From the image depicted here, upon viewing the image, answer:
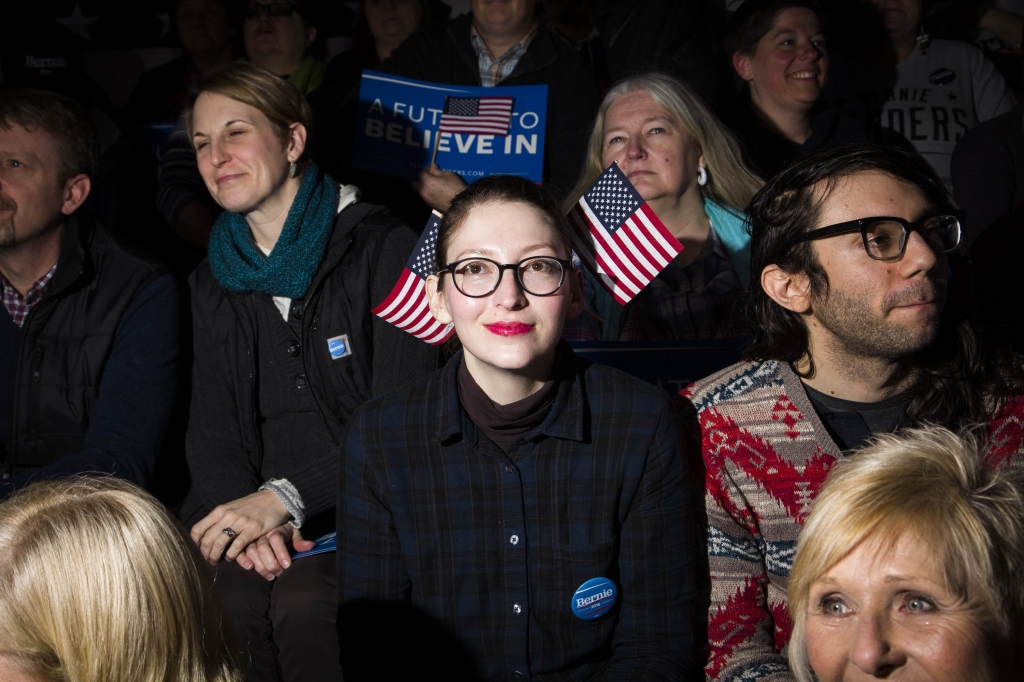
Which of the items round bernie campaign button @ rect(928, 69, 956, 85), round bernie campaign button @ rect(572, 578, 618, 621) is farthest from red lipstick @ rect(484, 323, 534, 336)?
round bernie campaign button @ rect(928, 69, 956, 85)

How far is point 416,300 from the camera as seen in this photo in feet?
9.75

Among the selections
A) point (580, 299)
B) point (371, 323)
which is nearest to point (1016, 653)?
point (580, 299)

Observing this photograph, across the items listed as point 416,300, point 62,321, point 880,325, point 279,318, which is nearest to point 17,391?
point 62,321

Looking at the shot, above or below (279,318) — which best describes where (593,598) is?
below

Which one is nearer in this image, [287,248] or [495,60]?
[287,248]

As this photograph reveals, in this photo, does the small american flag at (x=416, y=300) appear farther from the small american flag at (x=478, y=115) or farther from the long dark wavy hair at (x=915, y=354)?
the small american flag at (x=478, y=115)

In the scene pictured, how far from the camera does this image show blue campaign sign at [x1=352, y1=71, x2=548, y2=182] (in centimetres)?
397

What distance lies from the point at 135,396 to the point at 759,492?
82.7 inches

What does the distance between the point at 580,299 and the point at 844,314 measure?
24.9 inches

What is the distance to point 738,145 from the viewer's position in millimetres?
3873

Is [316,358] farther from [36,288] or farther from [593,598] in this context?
[593,598]

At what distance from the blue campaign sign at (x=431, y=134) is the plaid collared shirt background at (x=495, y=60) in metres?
0.38

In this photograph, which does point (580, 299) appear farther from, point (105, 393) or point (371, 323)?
point (105, 393)

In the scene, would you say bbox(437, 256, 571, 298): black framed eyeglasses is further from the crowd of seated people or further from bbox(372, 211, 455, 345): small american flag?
bbox(372, 211, 455, 345): small american flag
